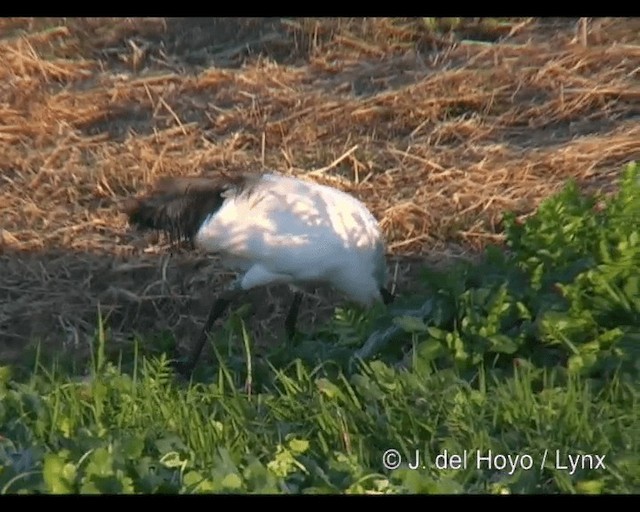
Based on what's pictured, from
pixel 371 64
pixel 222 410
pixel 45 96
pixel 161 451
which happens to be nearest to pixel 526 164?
pixel 371 64

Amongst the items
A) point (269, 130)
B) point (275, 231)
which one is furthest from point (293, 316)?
point (269, 130)

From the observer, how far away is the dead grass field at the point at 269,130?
27.2 feet

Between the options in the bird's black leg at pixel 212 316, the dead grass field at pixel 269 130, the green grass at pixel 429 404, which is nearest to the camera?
the green grass at pixel 429 404

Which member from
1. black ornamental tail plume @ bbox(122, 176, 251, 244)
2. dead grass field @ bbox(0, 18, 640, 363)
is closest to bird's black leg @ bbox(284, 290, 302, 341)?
dead grass field @ bbox(0, 18, 640, 363)

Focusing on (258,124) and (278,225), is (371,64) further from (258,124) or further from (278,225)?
(278,225)

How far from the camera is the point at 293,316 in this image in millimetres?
7613

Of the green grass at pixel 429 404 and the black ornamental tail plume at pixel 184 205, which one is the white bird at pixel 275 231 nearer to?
the black ornamental tail plume at pixel 184 205

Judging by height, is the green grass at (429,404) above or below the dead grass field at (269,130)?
below

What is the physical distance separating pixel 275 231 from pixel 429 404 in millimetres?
2051

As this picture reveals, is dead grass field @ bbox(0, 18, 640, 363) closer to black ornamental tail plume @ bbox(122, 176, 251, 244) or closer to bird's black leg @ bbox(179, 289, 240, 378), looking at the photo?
bird's black leg @ bbox(179, 289, 240, 378)

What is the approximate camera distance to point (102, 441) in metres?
5.01

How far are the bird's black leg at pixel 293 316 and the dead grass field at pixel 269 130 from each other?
244 mm

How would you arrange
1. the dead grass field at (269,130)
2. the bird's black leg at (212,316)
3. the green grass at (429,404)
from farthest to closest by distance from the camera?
the dead grass field at (269,130), the bird's black leg at (212,316), the green grass at (429,404)

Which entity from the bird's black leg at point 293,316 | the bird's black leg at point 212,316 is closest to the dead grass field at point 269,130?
the bird's black leg at point 293,316
